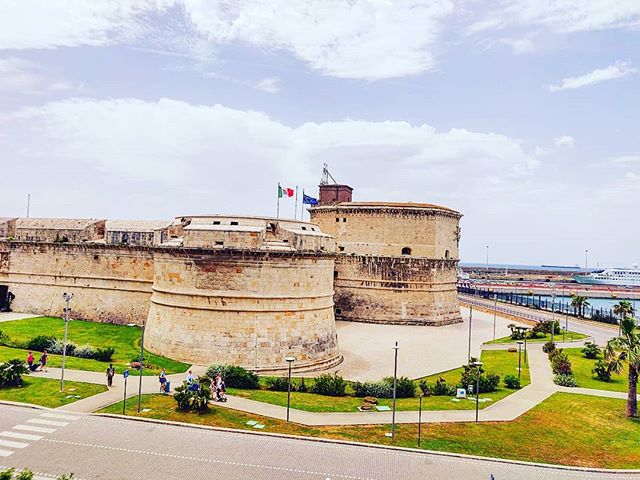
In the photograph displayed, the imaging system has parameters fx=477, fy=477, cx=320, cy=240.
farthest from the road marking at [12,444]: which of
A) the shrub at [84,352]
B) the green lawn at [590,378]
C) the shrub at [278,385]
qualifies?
the green lawn at [590,378]

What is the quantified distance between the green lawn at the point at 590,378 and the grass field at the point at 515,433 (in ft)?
16.7

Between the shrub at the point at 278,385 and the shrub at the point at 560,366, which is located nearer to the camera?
the shrub at the point at 278,385

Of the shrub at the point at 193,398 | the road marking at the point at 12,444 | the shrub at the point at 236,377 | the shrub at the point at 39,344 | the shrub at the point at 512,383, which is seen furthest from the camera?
the shrub at the point at 39,344

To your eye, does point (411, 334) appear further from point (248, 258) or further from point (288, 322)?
point (248, 258)

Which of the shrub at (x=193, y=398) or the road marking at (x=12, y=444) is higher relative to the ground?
the shrub at (x=193, y=398)

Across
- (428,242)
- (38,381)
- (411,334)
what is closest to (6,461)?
(38,381)

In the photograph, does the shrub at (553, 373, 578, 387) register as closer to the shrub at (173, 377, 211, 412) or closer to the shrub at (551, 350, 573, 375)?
the shrub at (551, 350, 573, 375)

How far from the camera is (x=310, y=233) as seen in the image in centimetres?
2736

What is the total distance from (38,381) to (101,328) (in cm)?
1195

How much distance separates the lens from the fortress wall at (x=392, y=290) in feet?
146

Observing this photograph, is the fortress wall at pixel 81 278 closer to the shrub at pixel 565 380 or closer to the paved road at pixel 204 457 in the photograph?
the paved road at pixel 204 457

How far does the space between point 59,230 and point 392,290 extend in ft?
92.9

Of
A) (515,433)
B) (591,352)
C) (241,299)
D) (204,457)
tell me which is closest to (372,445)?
(204,457)

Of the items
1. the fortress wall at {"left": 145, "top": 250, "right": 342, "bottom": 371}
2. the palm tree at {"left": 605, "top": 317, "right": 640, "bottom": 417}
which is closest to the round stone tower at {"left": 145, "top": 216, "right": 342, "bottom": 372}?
the fortress wall at {"left": 145, "top": 250, "right": 342, "bottom": 371}
